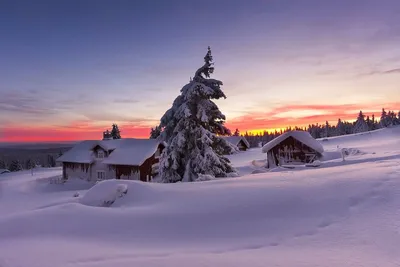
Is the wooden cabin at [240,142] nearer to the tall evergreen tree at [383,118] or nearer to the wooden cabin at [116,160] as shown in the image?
the wooden cabin at [116,160]

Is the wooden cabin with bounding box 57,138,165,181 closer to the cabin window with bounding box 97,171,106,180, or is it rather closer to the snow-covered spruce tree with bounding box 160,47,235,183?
the cabin window with bounding box 97,171,106,180

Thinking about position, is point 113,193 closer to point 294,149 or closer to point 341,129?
point 294,149

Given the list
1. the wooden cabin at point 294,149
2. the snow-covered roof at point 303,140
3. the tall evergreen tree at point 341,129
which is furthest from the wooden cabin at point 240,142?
the tall evergreen tree at point 341,129

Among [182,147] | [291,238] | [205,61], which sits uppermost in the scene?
[205,61]

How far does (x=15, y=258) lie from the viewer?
6613 millimetres

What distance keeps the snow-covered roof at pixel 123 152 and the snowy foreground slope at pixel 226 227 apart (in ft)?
86.3

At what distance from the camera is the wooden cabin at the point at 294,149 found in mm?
37000

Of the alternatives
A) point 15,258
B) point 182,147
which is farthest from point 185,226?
point 182,147

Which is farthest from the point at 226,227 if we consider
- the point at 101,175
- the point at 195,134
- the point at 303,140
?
the point at 101,175

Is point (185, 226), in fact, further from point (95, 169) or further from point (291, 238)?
point (95, 169)

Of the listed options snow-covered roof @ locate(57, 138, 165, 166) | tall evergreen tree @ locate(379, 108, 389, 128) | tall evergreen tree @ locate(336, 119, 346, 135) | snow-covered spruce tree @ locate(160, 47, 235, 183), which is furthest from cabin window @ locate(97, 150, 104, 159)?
tall evergreen tree @ locate(379, 108, 389, 128)

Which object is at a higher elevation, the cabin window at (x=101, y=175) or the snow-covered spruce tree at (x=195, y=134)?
the snow-covered spruce tree at (x=195, y=134)

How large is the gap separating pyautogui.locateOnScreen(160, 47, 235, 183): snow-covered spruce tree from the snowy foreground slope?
26.7 ft

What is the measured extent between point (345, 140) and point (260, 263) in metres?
67.8
